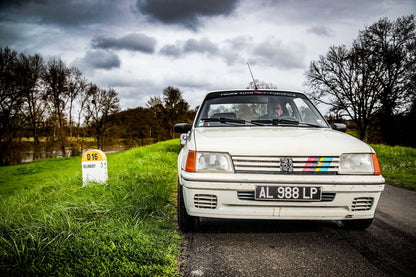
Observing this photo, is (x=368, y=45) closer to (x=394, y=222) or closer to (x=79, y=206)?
(x=394, y=222)

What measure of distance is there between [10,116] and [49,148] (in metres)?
7.32

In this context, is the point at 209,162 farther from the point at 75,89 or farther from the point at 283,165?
the point at 75,89

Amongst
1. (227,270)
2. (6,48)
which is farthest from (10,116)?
(227,270)

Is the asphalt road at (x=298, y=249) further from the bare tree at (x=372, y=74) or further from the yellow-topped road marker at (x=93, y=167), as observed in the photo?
the bare tree at (x=372, y=74)

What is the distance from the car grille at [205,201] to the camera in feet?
8.95

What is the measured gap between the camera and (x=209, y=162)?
2.79 m

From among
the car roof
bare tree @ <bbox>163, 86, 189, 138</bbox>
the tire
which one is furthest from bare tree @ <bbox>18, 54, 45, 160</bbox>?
the tire

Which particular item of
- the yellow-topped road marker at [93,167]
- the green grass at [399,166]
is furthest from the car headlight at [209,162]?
the green grass at [399,166]

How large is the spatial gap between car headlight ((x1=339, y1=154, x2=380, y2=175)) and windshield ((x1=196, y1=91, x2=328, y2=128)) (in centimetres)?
117

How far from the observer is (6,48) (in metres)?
26.3

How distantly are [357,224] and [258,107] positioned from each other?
6.72 ft

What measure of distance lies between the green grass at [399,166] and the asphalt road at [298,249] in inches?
163

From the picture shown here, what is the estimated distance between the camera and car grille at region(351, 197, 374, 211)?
2.77 metres

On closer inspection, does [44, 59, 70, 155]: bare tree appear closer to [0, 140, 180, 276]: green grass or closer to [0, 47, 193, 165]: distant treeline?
[0, 47, 193, 165]: distant treeline
